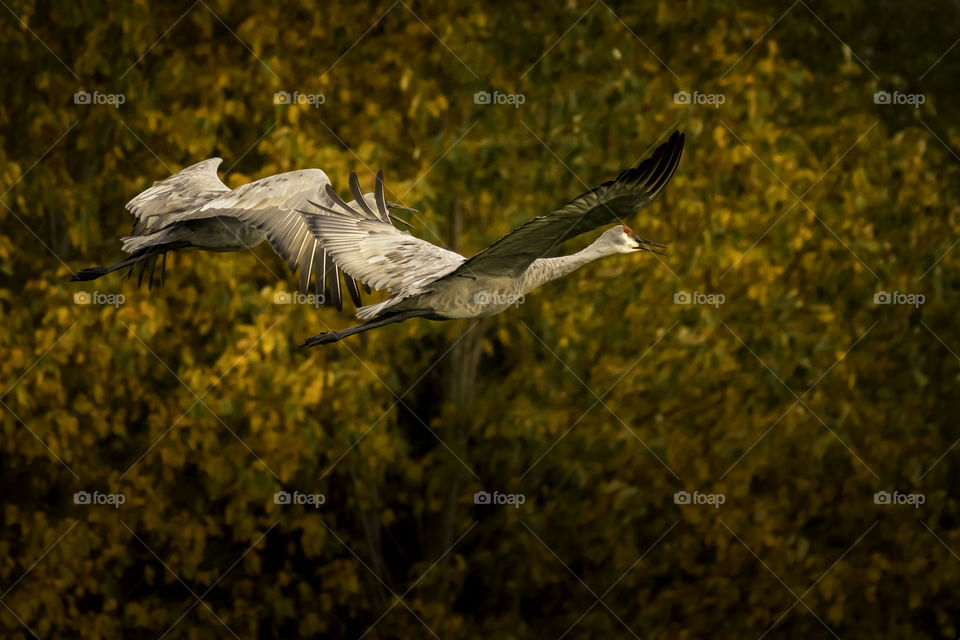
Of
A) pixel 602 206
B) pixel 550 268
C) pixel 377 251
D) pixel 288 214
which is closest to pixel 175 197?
pixel 288 214

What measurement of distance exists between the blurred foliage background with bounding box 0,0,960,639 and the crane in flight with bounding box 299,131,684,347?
3772 mm

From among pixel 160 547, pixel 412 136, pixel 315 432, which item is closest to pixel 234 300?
pixel 315 432

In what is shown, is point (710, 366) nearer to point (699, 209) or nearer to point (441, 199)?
point (699, 209)

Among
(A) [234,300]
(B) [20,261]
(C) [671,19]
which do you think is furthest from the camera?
(B) [20,261]

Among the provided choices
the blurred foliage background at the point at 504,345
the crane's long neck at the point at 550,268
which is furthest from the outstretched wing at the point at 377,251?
the blurred foliage background at the point at 504,345

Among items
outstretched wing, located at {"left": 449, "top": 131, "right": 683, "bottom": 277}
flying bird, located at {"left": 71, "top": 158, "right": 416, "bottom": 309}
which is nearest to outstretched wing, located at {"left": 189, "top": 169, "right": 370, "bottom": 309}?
flying bird, located at {"left": 71, "top": 158, "right": 416, "bottom": 309}

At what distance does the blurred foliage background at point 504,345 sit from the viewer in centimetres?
1118

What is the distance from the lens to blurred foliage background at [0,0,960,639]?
11.2 metres

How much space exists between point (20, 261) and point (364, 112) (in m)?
3.06

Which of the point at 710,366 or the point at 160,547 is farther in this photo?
the point at 160,547

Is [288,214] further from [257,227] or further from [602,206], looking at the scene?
[602,206]

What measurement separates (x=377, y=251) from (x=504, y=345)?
576 centimetres

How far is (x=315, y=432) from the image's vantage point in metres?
10.9

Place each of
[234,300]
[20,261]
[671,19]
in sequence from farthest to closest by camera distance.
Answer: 1. [20,261]
2. [671,19]
3. [234,300]
